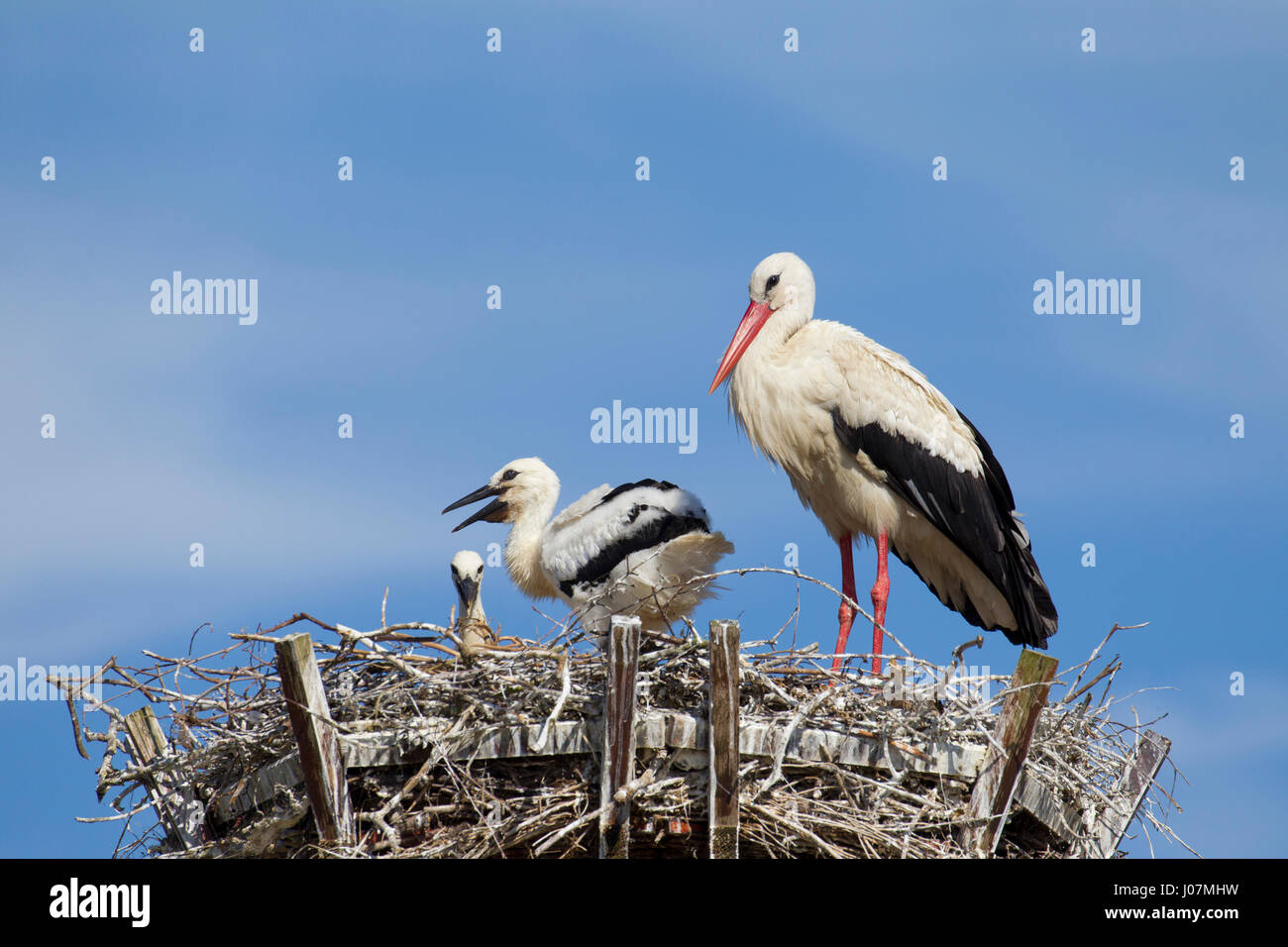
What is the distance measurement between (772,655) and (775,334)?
2.75 meters

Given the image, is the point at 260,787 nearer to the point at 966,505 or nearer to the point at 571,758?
the point at 571,758

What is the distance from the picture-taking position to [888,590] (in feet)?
25.6

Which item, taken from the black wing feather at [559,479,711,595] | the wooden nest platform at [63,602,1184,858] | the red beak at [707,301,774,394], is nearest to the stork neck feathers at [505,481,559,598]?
the black wing feather at [559,479,711,595]

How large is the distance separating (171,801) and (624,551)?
2712mm

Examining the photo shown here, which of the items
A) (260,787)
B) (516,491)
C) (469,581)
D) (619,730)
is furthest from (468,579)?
(619,730)

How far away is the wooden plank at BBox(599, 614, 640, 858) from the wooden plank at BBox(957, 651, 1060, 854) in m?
1.32

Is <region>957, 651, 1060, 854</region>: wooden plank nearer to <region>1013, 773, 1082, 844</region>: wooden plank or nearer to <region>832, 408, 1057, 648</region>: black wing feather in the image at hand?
<region>1013, 773, 1082, 844</region>: wooden plank

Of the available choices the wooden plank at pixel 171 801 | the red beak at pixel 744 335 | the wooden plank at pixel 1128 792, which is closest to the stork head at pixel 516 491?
the red beak at pixel 744 335

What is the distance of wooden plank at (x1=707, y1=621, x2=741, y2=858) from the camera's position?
518cm

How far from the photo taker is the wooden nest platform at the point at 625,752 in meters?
5.33

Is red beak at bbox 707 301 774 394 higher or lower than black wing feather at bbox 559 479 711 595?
higher
